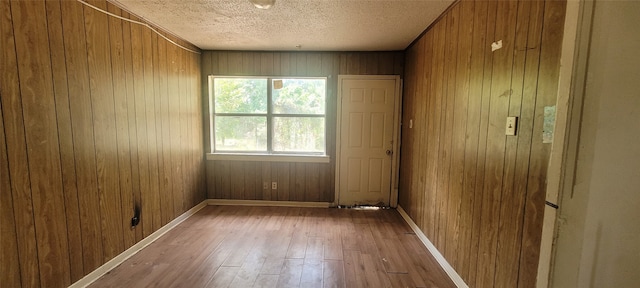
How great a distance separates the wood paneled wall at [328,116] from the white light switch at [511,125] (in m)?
2.30

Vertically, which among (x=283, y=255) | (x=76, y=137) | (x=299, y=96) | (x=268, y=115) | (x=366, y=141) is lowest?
(x=283, y=255)

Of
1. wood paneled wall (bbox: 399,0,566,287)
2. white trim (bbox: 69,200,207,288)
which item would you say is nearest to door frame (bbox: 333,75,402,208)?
wood paneled wall (bbox: 399,0,566,287)

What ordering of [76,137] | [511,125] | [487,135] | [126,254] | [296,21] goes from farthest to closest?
[296,21] → [126,254] → [76,137] → [487,135] → [511,125]

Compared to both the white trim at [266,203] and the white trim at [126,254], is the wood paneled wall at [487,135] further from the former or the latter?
the white trim at [126,254]

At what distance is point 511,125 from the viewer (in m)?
1.44

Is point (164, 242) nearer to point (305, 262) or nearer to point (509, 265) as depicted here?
point (305, 262)

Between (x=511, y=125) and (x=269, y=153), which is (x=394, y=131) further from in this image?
A: (x=511, y=125)

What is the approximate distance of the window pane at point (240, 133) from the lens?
3.80 m

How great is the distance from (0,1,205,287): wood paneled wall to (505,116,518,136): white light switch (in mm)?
2903

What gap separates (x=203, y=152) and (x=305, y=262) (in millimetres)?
2427

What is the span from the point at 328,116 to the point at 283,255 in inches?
80.1

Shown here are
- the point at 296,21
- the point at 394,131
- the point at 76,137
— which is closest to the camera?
the point at 76,137

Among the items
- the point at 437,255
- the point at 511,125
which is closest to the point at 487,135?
the point at 511,125

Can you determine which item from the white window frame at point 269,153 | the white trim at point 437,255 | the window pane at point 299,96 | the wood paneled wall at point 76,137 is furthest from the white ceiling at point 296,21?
the white trim at point 437,255
